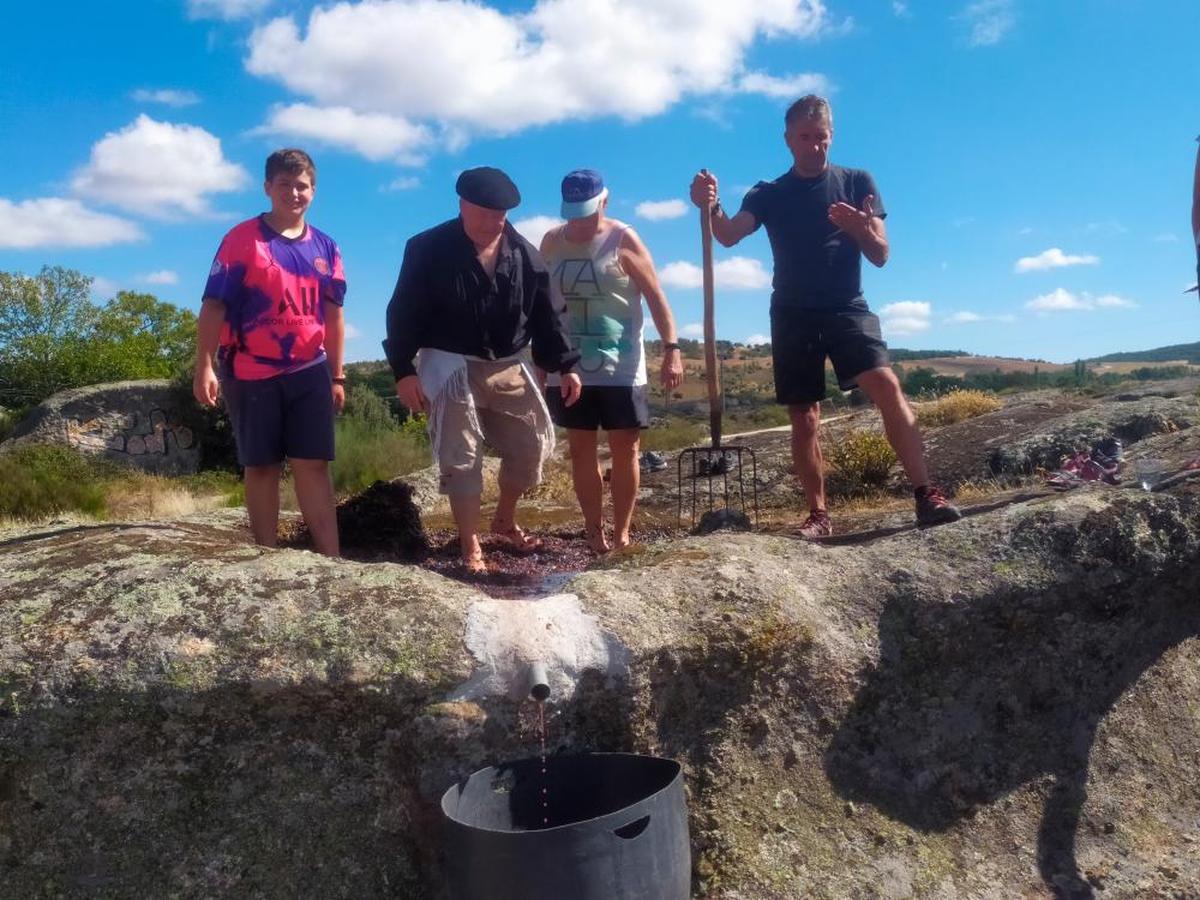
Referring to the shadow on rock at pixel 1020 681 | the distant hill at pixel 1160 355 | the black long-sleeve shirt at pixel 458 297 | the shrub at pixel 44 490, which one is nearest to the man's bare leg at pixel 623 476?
the black long-sleeve shirt at pixel 458 297

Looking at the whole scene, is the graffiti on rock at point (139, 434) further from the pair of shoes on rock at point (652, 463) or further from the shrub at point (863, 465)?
the shrub at point (863, 465)

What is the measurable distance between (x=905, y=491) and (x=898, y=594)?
384cm

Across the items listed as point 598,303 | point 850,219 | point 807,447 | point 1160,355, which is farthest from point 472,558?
point 1160,355

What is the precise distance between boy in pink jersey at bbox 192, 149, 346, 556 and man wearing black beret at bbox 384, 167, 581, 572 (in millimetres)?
329

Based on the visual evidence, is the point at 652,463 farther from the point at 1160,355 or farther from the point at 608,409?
the point at 1160,355

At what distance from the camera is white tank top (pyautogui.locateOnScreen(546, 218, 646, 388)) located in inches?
174

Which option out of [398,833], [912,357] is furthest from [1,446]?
[912,357]

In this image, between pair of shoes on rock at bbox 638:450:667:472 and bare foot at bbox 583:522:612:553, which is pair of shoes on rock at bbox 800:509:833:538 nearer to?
bare foot at bbox 583:522:612:553

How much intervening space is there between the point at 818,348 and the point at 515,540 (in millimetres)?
1632

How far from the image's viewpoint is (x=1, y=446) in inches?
725

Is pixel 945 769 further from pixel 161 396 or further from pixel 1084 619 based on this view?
pixel 161 396

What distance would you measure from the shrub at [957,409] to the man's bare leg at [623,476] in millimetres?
7699

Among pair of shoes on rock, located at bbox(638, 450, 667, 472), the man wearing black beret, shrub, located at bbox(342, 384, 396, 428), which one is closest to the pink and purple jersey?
the man wearing black beret

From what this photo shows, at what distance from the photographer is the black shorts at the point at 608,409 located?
174 inches
